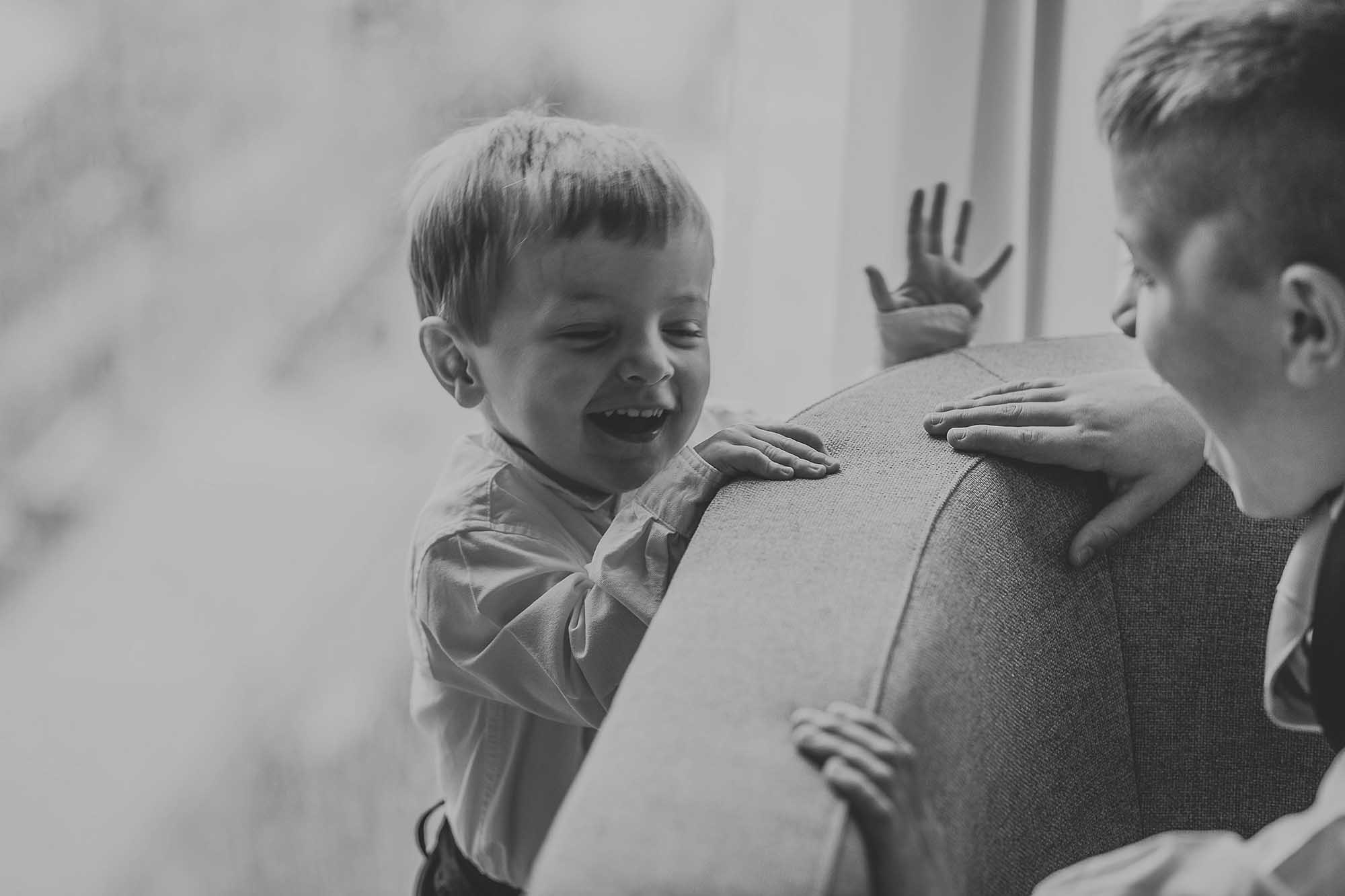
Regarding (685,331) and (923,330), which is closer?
(685,331)

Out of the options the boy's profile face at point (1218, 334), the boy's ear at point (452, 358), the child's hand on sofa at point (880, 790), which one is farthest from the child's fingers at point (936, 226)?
the child's hand on sofa at point (880, 790)

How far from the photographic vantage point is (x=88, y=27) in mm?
1405

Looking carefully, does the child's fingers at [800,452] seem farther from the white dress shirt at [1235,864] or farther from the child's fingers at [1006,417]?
the white dress shirt at [1235,864]

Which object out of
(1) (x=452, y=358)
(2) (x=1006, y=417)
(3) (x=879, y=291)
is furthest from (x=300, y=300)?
(2) (x=1006, y=417)

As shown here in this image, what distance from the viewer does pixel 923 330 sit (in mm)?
1474

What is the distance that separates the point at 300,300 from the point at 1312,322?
3.85 feet

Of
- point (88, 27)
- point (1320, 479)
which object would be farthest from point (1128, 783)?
point (88, 27)

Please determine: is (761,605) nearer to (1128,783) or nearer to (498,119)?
(1128,783)

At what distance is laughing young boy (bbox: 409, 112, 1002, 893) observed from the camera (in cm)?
107

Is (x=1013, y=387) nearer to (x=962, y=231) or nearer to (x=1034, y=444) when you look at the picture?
(x=1034, y=444)

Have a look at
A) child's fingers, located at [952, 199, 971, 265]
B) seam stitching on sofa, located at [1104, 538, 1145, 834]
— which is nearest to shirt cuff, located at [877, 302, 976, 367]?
child's fingers, located at [952, 199, 971, 265]

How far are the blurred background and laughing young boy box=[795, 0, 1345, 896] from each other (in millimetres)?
968

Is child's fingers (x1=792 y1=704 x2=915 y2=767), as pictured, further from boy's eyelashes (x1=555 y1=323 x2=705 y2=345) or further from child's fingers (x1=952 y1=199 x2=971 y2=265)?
child's fingers (x1=952 y1=199 x2=971 y2=265)

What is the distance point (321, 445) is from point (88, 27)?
1.74ft
